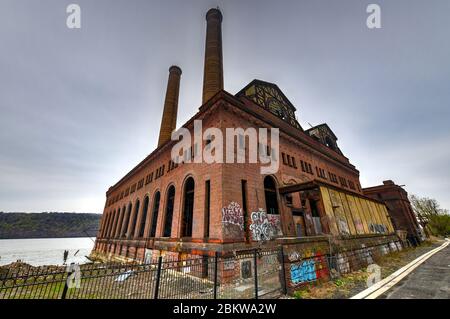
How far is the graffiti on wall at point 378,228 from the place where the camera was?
15.4 m

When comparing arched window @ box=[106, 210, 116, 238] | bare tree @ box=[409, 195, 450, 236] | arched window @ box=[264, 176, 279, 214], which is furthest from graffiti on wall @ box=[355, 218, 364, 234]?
bare tree @ box=[409, 195, 450, 236]

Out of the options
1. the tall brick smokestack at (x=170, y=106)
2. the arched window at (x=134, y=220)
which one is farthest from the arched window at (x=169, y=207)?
the tall brick smokestack at (x=170, y=106)

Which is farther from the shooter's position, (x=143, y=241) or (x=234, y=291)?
(x=143, y=241)

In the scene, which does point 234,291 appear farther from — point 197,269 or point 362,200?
point 362,200

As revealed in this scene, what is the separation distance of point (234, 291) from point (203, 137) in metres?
8.69

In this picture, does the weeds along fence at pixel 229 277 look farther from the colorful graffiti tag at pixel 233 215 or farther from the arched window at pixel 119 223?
the arched window at pixel 119 223

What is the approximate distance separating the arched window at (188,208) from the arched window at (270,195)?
502 centimetres

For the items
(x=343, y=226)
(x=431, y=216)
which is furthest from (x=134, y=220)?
(x=431, y=216)

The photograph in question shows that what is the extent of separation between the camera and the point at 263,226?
10977 millimetres

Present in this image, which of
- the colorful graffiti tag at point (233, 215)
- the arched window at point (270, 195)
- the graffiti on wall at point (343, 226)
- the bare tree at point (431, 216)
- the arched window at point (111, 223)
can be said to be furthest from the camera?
the bare tree at point (431, 216)

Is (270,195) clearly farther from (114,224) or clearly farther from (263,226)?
(114,224)
